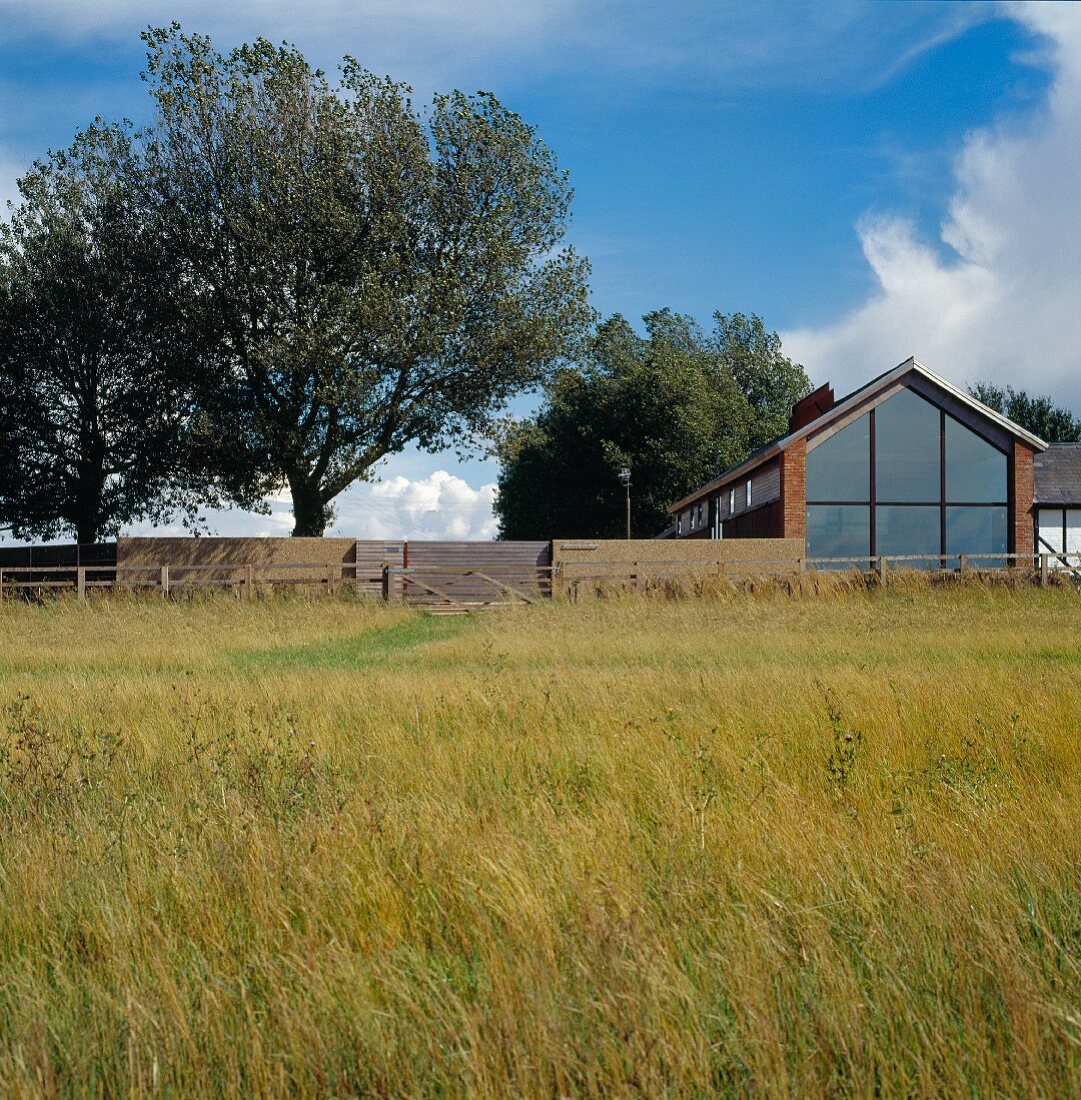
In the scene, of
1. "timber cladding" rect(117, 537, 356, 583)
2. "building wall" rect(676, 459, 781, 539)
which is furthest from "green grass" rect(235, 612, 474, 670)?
"building wall" rect(676, 459, 781, 539)

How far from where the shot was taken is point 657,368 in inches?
1889

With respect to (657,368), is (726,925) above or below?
below

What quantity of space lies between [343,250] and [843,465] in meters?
16.1

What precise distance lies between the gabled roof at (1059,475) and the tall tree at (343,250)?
17.6 m

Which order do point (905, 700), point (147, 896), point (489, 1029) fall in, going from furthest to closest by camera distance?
1. point (905, 700)
2. point (147, 896)
3. point (489, 1029)

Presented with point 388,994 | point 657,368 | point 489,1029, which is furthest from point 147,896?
point 657,368

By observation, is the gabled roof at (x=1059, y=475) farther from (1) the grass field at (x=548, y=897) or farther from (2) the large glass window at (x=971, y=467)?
(1) the grass field at (x=548, y=897)

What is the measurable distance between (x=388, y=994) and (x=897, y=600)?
68.7ft

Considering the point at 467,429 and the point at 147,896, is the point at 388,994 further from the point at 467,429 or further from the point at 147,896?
the point at 467,429

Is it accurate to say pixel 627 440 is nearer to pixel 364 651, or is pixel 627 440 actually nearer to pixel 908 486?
pixel 908 486

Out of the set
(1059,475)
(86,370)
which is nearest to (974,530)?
(1059,475)

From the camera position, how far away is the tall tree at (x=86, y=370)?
31.4 m

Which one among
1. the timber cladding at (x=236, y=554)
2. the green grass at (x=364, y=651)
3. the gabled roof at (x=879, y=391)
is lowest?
the green grass at (x=364, y=651)

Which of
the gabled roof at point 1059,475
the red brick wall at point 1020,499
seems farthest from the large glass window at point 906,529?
the gabled roof at point 1059,475
